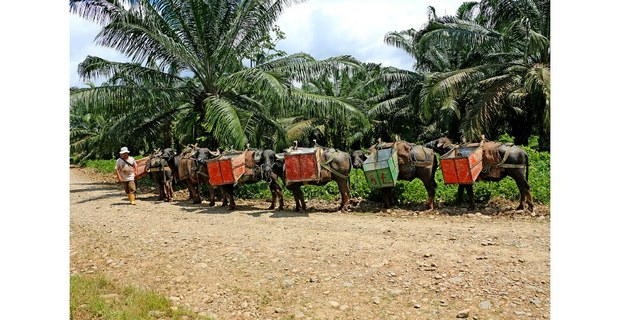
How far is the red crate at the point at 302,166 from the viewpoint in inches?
340

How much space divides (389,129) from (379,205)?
39.4ft

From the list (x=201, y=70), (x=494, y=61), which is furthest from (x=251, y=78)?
(x=494, y=61)

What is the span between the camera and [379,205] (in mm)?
9703

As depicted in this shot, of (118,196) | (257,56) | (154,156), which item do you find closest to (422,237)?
(154,156)

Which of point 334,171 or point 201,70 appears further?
point 201,70

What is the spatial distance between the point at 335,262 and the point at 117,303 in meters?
2.44

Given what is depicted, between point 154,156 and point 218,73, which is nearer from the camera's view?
point 154,156

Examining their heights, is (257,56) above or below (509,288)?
above

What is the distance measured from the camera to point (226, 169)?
9.16 metres

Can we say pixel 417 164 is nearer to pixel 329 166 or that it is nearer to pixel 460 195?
pixel 460 195

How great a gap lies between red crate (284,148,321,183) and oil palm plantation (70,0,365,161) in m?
2.23

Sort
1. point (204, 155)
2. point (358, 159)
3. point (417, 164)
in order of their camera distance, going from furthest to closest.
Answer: point (204, 155) → point (358, 159) → point (417, 164)

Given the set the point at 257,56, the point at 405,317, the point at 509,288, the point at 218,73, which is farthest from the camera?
the point at 257,56

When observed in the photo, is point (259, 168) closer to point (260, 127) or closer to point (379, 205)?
point (379, 205)
